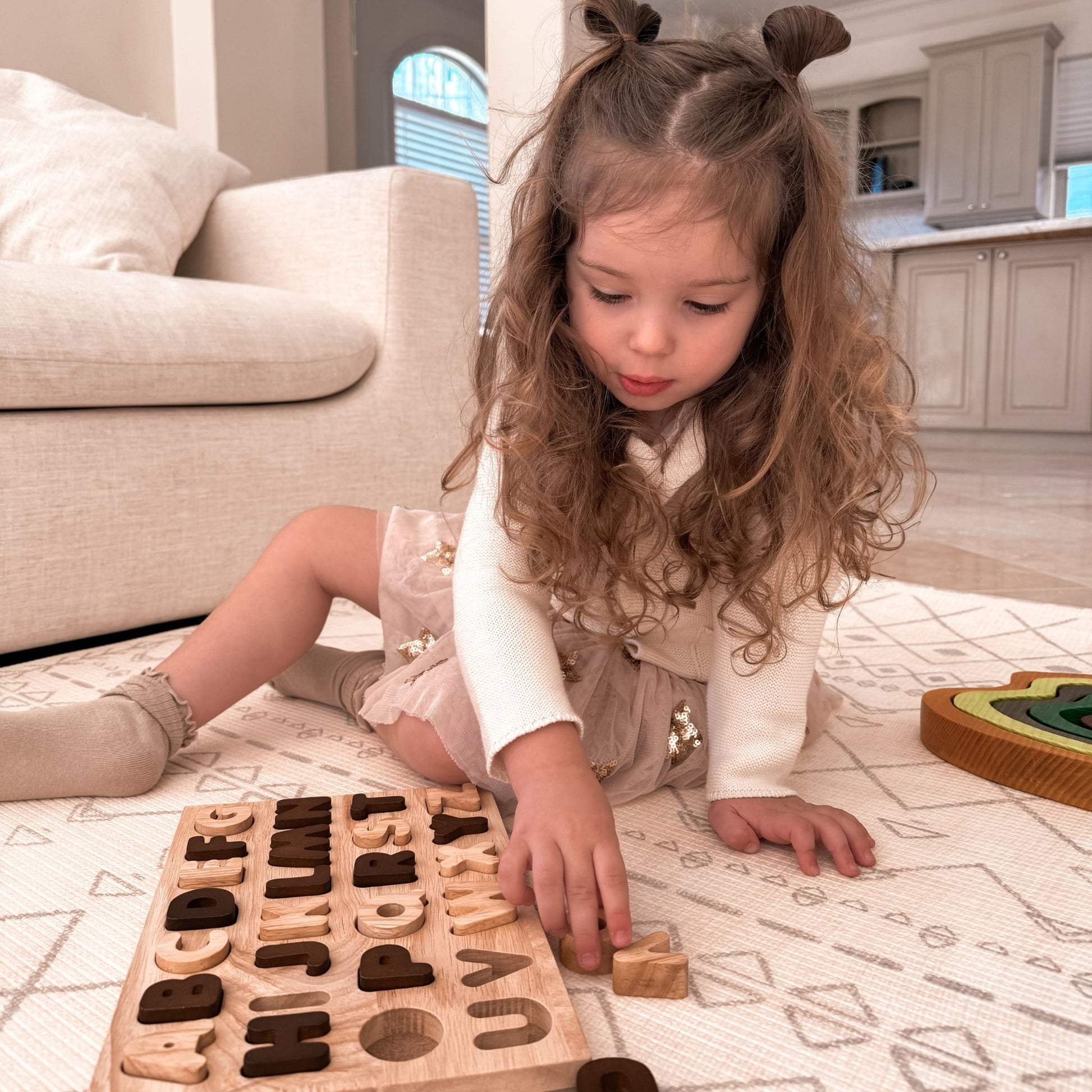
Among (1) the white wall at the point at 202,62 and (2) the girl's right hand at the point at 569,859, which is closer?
(2) the girl's right hand at the point at 569,859

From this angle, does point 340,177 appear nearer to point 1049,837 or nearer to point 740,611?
point 740,611

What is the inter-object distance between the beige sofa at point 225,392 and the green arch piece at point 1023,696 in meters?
0.54

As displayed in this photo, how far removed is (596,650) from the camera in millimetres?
854

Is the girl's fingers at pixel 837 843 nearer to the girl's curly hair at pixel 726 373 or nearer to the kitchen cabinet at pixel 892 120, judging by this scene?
the girl's curly hair at pixel 726 373

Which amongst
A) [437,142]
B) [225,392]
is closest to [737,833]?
[225,392]

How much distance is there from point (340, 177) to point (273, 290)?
0.67 ft

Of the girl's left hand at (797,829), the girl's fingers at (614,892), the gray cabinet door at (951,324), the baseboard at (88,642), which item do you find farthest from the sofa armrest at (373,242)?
the gray cabinet door at (951,324)

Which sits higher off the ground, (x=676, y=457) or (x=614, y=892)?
(x=676, y=457)

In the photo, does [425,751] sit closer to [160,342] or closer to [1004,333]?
[160,342]

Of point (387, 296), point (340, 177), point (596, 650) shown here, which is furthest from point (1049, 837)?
point (340, 177)

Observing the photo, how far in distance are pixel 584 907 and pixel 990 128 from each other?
5.35 meters

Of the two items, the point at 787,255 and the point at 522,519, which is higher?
the point at 787,255

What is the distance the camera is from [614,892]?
20.7 inches

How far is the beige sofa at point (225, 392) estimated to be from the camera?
43.8 inches
